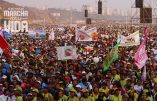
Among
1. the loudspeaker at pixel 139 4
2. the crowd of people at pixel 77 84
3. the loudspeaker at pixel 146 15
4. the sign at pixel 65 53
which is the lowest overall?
the crowd of people at pixel 77 84

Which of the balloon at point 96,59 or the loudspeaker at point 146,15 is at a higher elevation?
the loudspeaker at point 146,15

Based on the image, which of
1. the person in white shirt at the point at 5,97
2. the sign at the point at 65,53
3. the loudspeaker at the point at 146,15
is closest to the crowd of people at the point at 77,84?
the person in white shirt at the point at 5,97

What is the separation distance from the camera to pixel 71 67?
14.0 metres

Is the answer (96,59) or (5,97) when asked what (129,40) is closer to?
(96,59)

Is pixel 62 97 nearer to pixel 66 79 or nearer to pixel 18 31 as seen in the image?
pixel 66 79

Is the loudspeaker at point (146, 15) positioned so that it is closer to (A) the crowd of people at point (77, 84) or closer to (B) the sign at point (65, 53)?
(A) the crowd of people at point (77, 84)

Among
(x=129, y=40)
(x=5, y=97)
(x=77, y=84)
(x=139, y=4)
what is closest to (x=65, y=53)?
(x=77, y=84)

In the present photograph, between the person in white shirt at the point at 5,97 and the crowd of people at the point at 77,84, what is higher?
the crowd of people at the point at 77,84

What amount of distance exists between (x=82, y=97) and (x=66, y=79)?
5.73 feet

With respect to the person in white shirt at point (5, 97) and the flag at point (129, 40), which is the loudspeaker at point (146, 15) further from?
the person in white shirt at point (5, 97)

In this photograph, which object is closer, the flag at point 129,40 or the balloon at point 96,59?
the balloon at point 96,59

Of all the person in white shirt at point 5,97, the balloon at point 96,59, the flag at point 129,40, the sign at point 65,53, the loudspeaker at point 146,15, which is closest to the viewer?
the person in white shirt at point 5,97

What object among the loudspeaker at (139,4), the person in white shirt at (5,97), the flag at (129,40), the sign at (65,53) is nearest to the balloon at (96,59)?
the flag at (129,40)

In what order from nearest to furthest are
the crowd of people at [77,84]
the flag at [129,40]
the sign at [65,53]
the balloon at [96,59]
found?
the crowd of people at [77,84] → the sign at [65,53] → the balloon at [96,59] → the flag at [129,40]
